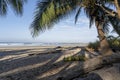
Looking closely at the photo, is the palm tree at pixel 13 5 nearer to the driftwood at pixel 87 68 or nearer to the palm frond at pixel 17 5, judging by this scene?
the palm frond at pixel 17 5

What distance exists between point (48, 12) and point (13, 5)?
2.27m

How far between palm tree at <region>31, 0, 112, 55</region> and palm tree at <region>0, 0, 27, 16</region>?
169 centimetres

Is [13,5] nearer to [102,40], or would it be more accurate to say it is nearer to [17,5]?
[17,5]

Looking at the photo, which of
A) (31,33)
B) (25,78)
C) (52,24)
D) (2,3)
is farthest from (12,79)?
(52,24)

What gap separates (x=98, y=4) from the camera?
504 inches

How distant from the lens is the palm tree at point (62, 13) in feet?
40.7

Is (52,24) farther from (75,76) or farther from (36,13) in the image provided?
(75,76)

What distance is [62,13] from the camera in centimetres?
1354

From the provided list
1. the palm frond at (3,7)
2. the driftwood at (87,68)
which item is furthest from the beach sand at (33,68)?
the palm frond at (3,7)

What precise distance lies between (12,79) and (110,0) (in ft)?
19.7

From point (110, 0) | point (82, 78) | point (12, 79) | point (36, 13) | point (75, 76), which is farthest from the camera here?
point (36, 13)

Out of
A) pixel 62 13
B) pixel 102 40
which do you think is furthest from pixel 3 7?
pixel 102 40

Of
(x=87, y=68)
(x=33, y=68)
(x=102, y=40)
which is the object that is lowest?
(x=33, y=68)

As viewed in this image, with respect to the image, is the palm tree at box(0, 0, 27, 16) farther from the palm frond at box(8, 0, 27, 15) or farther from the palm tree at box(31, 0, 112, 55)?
the palm tree at box(31, 0, 112, 55)
